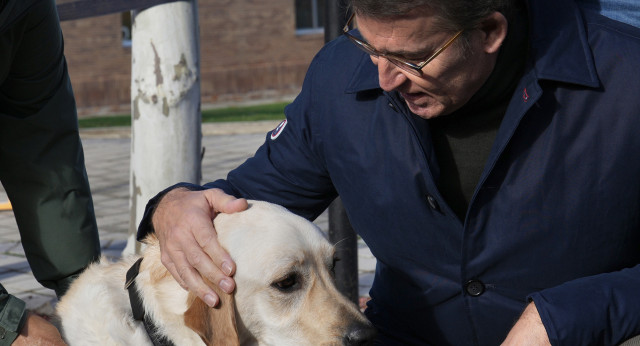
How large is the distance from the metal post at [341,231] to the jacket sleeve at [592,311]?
183 cm

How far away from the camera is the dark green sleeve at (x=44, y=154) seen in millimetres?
3488

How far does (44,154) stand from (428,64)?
6.21ft

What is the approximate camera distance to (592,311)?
7.98 ft

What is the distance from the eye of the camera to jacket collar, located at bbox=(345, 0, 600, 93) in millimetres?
2598

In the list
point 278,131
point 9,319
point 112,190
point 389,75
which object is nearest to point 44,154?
point 9,319

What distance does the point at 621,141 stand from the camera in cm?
253

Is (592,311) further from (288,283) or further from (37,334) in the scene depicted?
(37,334)

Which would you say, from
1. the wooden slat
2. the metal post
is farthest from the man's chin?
the wooden slat

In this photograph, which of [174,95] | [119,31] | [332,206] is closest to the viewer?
[332,206]

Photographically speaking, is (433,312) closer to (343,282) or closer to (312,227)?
(312,227)

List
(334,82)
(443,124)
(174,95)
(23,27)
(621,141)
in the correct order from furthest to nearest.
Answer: (174,95) < (23,27) < (334,82) < (443,124) < (621,141)

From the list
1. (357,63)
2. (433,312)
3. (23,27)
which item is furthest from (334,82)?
(23,27)

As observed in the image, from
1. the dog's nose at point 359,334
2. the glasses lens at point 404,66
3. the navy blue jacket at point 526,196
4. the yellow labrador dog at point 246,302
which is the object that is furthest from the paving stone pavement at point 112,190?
the glasses lens at point 404,66

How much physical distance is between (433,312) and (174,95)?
2.85 metres
